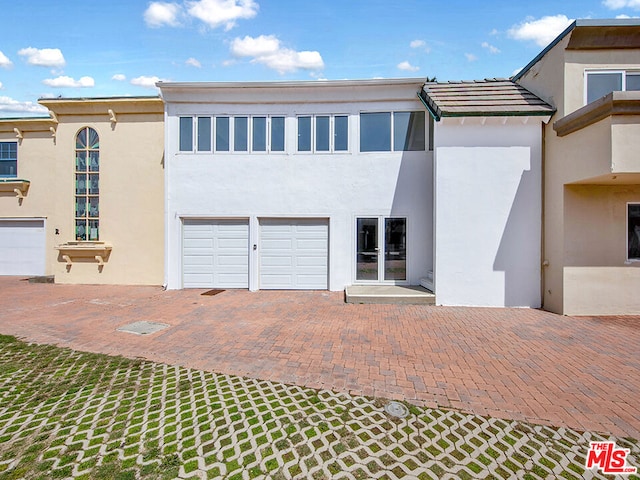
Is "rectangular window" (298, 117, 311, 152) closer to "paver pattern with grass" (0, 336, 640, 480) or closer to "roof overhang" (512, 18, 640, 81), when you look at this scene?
"roof overhang" (512, 18, 640, 81)

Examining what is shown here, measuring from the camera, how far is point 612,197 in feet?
24.3

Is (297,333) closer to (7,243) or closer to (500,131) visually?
(500,131)

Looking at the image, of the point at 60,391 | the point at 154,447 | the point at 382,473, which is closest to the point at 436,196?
the point at 382,473

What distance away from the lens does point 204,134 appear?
10.4 m

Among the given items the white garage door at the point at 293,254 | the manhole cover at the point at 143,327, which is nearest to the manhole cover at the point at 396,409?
the manhole cover at the point at 143,327

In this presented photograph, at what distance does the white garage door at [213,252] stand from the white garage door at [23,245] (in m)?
7.34

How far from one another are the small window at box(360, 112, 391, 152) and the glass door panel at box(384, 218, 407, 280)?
2.48 meters

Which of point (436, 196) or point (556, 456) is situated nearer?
point (556, 456)

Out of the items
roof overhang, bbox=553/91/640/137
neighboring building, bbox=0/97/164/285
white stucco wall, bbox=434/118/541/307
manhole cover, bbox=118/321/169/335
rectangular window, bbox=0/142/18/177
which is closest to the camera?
roof overhang, bbox=553/91/640/137

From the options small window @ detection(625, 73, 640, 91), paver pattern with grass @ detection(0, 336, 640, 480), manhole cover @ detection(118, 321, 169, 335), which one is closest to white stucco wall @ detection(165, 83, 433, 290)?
manhole cover @ detection(118, 321, 169, 335)

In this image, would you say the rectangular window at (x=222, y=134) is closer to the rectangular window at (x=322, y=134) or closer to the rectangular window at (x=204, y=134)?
the rectangular window at (x=204, y=134)

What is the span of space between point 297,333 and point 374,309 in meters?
2.64

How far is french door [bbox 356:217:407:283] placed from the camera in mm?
9891

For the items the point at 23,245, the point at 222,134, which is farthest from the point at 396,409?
the point at 23,245
